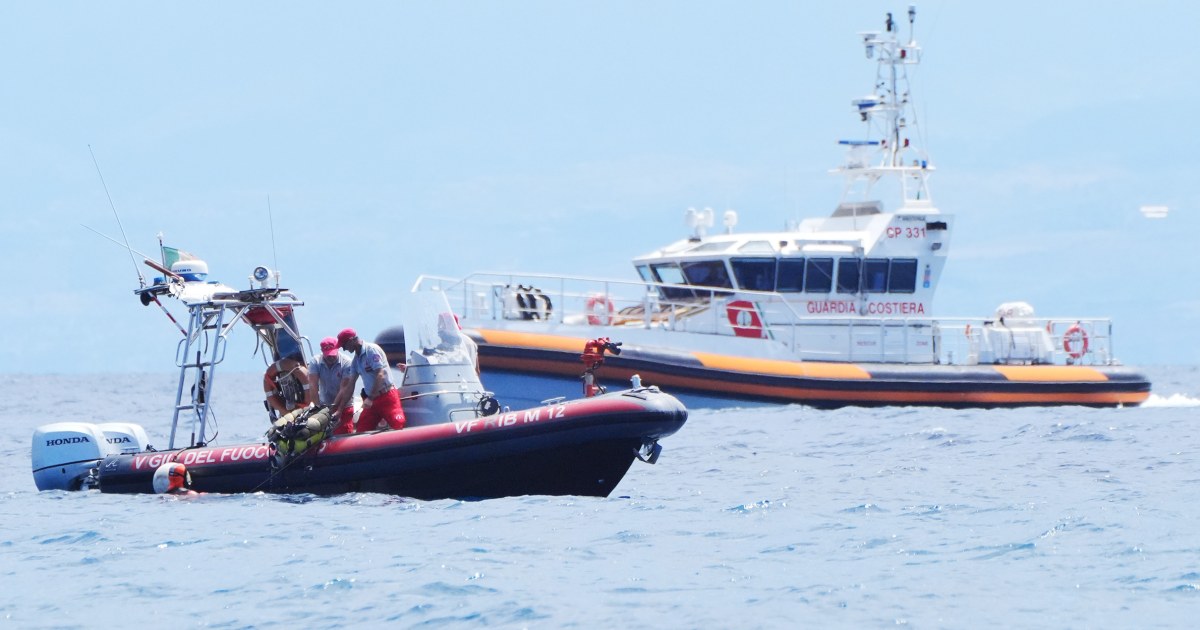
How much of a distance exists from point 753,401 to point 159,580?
478 inches

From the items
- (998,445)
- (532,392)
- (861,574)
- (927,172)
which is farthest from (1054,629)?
(927,172)

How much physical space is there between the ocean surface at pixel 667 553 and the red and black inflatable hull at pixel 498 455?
0.15m

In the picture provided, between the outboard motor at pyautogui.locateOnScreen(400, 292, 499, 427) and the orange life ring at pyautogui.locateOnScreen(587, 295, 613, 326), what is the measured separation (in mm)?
8197

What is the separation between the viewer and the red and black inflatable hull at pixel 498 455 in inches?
422

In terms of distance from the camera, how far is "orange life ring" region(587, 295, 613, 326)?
2031cm

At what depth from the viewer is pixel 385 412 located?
37.9 ft

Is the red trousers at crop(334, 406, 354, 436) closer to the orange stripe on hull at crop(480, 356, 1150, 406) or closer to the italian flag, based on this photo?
the italian flag

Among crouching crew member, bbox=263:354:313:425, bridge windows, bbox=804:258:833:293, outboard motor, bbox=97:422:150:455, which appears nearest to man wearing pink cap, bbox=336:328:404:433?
crouching crew member, bbox=263:354:313:425

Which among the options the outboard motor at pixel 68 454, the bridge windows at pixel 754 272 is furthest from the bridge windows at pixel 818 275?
the outboard motor at pixel 68 454

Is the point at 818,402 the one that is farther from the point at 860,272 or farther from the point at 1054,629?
the point at 1054,629

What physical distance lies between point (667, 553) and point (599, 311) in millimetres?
11981

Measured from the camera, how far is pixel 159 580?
853 centimetres

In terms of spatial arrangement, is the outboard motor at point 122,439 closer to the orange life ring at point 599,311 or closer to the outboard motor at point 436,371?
the outboard motor at point 436,371

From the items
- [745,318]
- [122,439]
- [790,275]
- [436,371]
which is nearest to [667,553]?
[436,371]
